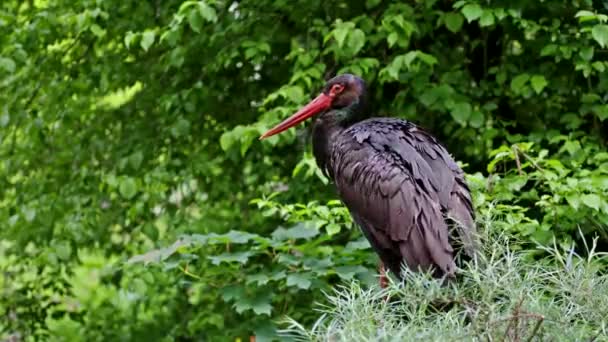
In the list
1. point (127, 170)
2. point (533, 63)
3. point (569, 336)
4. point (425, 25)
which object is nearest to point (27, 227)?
point (127, 170)

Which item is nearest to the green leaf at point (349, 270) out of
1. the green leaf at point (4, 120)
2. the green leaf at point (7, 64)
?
the green leaf at point (7, 64)

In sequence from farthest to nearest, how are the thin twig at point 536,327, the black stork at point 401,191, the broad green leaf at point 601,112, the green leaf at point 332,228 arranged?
the broad green leaf at point 601,112 → the green leaf at point 332,228 → the black stork at point 401,191 → the thin twig at point 536,327

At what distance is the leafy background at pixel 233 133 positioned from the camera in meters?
4.71

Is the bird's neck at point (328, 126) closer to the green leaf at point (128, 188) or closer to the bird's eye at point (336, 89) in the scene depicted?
the bird's eye at point (336, 89)

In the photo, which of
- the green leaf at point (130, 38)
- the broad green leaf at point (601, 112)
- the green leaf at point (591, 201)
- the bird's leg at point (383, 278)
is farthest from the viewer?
the green leaf at point (130, 38)

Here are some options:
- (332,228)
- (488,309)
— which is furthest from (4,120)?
(488,309)

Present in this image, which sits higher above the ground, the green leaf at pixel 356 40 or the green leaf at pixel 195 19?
the green leaf at pixel 195 19

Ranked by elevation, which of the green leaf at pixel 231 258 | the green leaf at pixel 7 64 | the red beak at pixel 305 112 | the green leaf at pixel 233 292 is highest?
the green leaf at pixel 7 64

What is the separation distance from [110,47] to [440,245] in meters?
2.70

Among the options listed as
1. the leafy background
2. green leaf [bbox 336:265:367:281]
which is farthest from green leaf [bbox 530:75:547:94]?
green leaf [bbox 336:265:367:281]

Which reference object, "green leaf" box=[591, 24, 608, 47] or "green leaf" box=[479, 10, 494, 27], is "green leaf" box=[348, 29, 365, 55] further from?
"green leaf" box=[591, 24, 608, 47]

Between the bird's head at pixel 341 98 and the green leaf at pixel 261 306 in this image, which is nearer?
the green leaf at pixel 261 306

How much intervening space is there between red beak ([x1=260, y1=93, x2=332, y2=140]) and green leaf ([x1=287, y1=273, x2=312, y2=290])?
572 millimetres

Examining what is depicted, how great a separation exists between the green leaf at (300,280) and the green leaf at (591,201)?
3.64ft
